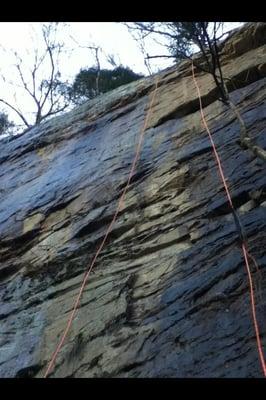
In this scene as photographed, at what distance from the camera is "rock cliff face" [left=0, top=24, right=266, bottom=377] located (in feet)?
Answer: 11.8

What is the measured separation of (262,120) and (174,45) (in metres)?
2.55

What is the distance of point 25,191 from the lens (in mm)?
6859

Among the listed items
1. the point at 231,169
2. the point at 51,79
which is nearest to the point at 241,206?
the point at 231,169

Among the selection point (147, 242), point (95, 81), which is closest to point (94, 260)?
point (147, 242)

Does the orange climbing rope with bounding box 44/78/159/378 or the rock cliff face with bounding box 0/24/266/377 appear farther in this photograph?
the orange climbing rope with bounding box 44/78/159/378

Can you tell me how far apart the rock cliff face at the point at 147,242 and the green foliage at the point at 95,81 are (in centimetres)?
823

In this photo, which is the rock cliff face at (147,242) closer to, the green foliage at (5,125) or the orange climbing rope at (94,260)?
the orange climbing rope at (94,260)

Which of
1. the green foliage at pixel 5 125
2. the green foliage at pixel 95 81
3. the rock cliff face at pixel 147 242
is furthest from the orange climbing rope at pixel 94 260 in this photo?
the green foliage at pixel 5 125

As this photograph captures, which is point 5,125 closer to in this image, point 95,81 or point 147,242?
point 95,81

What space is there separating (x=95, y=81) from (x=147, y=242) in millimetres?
12678

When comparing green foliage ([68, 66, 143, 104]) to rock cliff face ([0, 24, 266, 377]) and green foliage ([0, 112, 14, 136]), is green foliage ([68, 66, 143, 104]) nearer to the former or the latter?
green foliage ([0, 112, 14, 136])

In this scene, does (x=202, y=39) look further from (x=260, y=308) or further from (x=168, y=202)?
(x=260, y=308)

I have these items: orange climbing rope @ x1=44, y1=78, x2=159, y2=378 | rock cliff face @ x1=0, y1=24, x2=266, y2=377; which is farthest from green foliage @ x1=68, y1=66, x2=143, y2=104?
orange climbing rope @ x1=44, y1=78, x2=159, y2=378

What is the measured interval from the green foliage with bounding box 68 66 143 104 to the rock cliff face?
27.0ft
